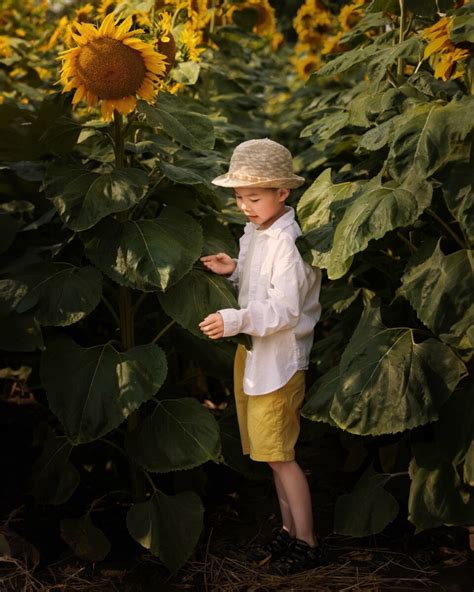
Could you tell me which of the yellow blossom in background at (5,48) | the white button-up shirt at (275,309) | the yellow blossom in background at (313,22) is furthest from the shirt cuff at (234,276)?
the yellow blossom in background at (313,22)

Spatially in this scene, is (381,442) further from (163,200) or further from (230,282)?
(163,200)

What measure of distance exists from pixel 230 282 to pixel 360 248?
0.67 meters

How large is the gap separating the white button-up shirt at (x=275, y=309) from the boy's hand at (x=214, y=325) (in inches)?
0.6

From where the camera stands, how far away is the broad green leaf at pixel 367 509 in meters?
2.96

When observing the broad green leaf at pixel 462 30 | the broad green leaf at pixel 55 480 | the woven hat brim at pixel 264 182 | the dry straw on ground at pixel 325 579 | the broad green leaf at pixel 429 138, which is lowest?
the dry straw on ground at pixel 325 579

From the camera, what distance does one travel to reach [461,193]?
2.53 meters

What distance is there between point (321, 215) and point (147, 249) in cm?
60

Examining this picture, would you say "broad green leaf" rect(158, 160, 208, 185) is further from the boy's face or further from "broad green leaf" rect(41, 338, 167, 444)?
"broad green leaf" rect(41, 338, 167, 444)

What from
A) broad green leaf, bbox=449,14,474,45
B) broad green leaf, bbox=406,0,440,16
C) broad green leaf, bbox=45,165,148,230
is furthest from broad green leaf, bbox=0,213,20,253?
broad green leaf, bbox=449,14,474,45

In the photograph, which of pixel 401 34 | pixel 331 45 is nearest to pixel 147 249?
pixel 401 34

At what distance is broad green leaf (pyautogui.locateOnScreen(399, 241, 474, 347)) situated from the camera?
2619 millimetres

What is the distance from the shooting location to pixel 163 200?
3143 mm

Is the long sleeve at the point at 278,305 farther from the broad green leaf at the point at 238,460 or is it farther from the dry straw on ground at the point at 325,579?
the dry straw on ground at the point at 325,579

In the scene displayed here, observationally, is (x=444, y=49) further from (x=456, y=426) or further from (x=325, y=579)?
(x=325, y=579)
